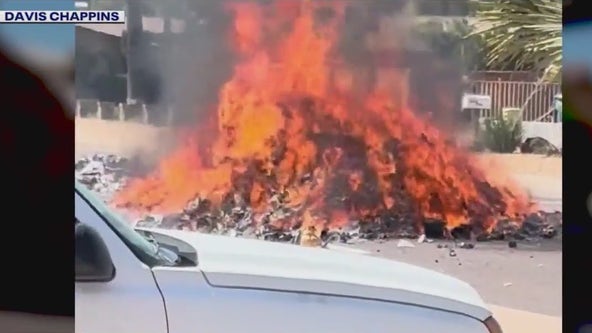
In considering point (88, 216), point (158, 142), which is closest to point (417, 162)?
point (158, 142)

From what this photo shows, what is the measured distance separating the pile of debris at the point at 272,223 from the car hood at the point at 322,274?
0.04 meters

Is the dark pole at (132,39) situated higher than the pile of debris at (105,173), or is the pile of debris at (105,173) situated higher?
the dark pole at (132,39)

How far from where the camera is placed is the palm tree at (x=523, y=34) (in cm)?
310

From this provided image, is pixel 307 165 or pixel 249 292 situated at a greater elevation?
pixel 307 165

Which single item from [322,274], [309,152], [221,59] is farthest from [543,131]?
[221,59]

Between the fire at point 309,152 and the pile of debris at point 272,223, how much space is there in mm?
23

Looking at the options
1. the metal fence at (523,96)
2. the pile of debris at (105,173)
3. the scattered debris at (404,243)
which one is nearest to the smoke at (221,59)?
the metal fence at (523,96)

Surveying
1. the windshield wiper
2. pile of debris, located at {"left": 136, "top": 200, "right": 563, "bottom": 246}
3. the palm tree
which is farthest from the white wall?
the windshield wiper

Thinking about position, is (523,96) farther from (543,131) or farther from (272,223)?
(272,223)

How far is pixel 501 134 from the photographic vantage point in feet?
10.2

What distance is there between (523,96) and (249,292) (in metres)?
1.26

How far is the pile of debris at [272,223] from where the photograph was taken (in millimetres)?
3102

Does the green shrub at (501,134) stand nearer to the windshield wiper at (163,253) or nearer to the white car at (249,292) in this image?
the white car at (249,292)

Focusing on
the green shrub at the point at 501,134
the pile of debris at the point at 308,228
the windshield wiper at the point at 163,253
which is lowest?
the windshield wiper at the point at 163,253
